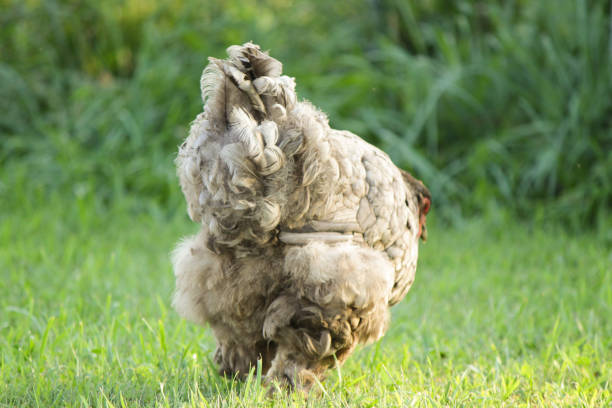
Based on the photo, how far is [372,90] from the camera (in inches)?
261

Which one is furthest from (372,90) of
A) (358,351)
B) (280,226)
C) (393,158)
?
(280,226)

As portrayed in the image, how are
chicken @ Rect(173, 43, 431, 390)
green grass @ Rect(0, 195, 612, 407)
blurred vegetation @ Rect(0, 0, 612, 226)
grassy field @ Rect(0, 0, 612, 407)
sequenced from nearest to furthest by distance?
chicken @ Rect(173, 43, 431, 390) < green grass @ Rect(0, 195, 612, 407) < grassy field @ Rect(0, 0, 612, 407) < blurred vegetation @ Rect(0, 0, 612, 226)

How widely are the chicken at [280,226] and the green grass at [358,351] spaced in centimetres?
25

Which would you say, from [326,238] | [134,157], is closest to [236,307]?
[326,238]

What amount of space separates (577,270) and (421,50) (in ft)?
10.8

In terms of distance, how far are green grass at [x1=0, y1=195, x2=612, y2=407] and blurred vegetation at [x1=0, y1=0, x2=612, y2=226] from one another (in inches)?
17.0

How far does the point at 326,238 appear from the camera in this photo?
247cm

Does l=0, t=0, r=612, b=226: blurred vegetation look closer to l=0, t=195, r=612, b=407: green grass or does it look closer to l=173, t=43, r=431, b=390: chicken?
l=0, t=195, r=612, b=407: green grass

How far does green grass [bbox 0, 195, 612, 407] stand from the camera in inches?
103

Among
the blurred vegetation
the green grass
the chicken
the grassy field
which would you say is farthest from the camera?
the blurred vegetation

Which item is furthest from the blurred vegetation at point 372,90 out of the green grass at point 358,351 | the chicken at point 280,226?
the chicken at point 280,226

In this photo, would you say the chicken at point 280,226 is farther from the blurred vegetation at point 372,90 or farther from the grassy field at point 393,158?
the blurred vegetation at point 372,90

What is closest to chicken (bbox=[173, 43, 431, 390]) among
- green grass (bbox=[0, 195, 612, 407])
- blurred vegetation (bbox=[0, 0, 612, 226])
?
green grass (bbox=[0, 195, 612, 407])

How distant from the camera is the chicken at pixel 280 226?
237 centimetres
